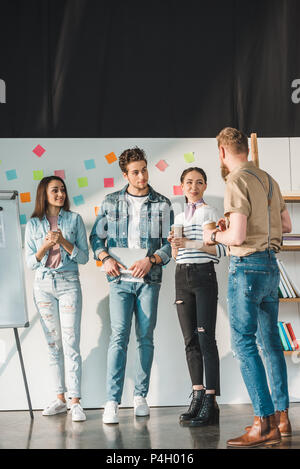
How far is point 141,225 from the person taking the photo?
11.0 ft

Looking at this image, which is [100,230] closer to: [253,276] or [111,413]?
[111,413]

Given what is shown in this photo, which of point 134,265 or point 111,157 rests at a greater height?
point 111,157

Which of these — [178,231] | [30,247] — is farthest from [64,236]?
[178,231]

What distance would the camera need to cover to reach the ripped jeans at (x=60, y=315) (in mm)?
3322

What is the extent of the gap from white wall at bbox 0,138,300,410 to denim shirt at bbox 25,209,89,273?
0.24 metres

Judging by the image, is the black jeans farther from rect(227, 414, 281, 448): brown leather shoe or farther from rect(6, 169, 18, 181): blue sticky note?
rect(6, 169, 18, 181): blue sticky note

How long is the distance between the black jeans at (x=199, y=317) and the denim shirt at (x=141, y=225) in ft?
0.77

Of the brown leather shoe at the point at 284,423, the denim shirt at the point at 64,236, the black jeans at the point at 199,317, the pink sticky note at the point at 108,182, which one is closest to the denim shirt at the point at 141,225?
the denim shirt at the point at 64,236

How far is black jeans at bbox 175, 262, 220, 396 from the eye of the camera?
119 inches

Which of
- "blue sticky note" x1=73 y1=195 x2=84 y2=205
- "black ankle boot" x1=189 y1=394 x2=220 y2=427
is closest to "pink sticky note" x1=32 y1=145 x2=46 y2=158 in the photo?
"blue sticky note" x1=73 y1=195 x2=84 y2=205

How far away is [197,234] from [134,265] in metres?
0.42

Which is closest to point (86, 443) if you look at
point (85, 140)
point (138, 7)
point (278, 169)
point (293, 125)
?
point (85, 140)
